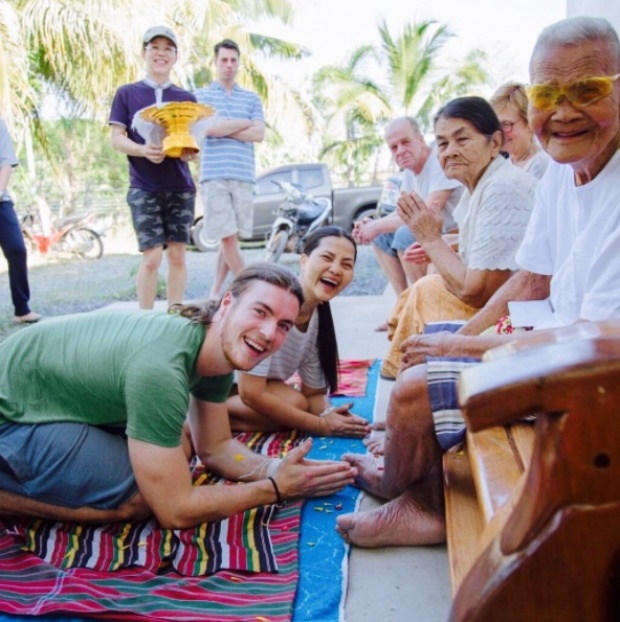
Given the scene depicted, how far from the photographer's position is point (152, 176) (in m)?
4.55

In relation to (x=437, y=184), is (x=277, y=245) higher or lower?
lower

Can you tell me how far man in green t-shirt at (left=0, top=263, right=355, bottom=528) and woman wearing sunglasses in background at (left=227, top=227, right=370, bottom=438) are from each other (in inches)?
26.8

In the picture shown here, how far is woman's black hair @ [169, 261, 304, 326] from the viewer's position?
2209mm

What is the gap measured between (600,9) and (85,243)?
420 inches

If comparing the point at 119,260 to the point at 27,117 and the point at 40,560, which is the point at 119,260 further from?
the point at 40,560

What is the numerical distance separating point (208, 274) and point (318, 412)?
21.2 ft

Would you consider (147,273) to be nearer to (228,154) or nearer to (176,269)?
(176,269)

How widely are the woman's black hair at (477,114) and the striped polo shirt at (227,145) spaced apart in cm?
277

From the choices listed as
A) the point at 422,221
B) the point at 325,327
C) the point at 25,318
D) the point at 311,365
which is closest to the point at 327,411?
the point at 311,365

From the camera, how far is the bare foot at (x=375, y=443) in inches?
108

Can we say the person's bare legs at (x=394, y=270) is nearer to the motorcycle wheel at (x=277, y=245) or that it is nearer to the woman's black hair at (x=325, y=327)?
the woman's black hair at (x=325, y=327)

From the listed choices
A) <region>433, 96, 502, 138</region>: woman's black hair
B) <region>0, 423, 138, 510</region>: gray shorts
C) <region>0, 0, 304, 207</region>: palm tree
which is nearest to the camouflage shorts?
<region>433, 96, 502, 138</region>: woman's black hair

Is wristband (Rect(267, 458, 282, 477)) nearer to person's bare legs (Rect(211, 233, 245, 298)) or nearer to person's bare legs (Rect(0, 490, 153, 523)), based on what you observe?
person's bare legs (Rect(0, 490, 153, 523))

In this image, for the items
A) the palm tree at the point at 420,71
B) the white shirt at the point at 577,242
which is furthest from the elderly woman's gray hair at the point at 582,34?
the palm tree at the point at 420,71
